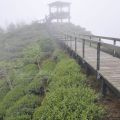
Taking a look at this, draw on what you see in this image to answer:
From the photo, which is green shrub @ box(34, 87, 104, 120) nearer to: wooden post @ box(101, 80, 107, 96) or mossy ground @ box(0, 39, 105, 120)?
mossy ground @ box(0, 39, 105, 120)

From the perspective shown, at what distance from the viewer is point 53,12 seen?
170 ft

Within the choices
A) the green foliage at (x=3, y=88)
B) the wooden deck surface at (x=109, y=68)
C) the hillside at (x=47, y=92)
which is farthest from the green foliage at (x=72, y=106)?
the green foliage at (x=3, y=88)

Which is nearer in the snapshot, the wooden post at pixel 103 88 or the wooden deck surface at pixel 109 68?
the wooden deck surface at pixel 109 68

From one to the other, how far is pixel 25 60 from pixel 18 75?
3849mm

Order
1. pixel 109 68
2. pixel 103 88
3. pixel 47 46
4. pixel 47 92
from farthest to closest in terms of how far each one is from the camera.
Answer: pixel 47 46, pixel 47 92, pixel 109 68, pixel 103 88

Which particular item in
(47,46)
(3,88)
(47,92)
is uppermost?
(47,92)

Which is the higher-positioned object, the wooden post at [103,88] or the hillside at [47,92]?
the wooden post at [103,88]

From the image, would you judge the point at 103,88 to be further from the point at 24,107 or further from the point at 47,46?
the point at 47,46

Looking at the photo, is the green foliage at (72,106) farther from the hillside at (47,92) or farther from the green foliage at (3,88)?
the green foliage at (3,88)

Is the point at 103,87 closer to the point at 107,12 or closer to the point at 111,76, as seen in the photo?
the point at 111,76

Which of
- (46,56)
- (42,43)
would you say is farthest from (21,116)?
(42,43)

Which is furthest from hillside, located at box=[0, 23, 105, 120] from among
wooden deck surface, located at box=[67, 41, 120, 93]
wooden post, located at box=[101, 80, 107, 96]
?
wooden deck surface, located at box=[67, 41, 120, 93]

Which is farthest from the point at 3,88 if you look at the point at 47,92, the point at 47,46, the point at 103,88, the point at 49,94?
the point at 103,88

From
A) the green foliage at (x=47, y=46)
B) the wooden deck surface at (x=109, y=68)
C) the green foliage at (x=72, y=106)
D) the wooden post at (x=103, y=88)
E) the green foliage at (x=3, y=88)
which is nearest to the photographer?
the green foliage at (x=72, y=106)
